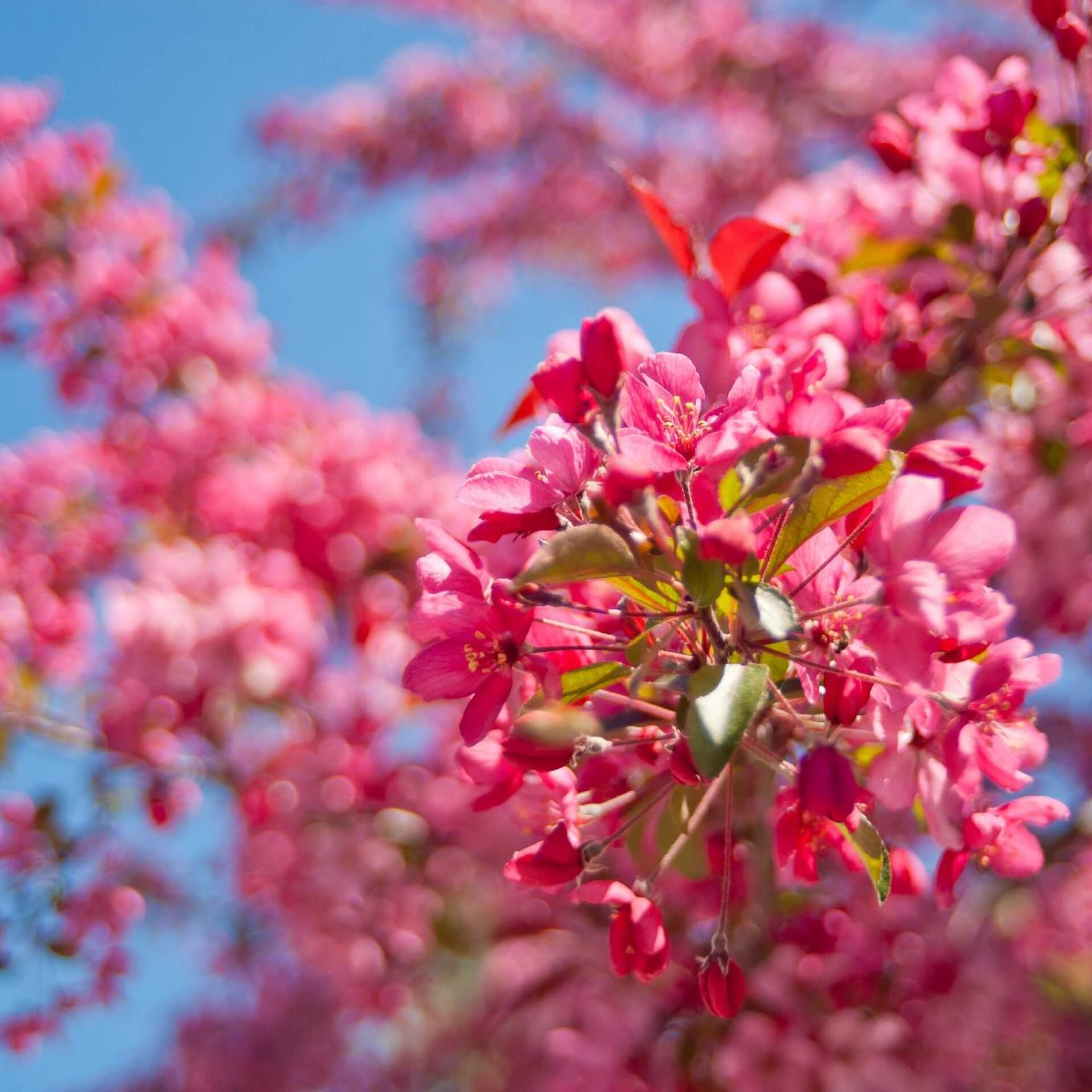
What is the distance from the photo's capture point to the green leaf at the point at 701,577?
0.70m

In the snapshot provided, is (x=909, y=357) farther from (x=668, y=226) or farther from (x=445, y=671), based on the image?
(x=445, y=671)

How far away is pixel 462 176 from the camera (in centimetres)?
593

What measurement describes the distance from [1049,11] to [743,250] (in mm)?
475

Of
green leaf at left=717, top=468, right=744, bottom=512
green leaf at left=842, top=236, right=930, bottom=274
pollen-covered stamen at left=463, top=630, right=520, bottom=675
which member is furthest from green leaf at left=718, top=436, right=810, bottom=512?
green leaf at left=842, top=236, right=930, bottom=274

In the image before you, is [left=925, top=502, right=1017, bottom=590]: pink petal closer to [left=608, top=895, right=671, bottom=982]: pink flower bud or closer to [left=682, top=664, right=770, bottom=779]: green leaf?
[left=682, top=664, right=770, bottom=779]: green leaf

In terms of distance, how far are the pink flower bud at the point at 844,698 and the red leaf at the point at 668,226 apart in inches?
24.2

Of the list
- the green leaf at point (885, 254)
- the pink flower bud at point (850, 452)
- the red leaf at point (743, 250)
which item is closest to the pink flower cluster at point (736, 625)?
the pink flower bud at point (850, 452)

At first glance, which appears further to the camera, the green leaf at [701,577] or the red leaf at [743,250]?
the red leaf at [743,250]

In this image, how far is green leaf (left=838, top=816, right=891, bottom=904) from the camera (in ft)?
2.58

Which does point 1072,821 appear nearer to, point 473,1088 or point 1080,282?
point 1080,282

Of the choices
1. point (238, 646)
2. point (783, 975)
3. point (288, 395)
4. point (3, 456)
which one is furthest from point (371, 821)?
point (3, 456)

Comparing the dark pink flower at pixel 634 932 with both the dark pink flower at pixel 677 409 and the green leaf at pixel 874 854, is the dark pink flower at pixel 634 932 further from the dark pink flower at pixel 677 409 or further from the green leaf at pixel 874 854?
the dark pink flower at pixel 677 409

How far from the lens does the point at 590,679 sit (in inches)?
33.1

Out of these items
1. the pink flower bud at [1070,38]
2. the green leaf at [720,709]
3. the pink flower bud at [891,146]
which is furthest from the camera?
the pink flower bud at [891,146]
